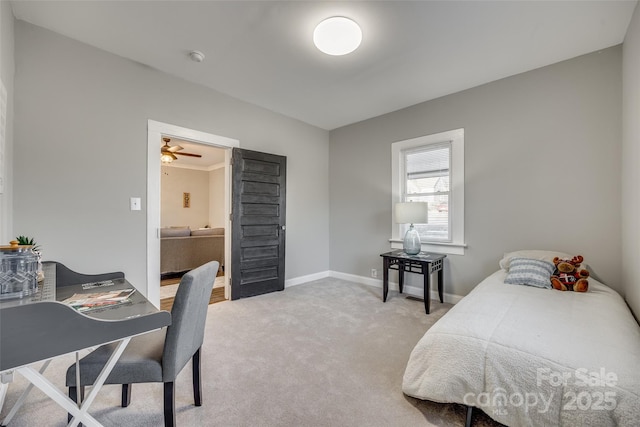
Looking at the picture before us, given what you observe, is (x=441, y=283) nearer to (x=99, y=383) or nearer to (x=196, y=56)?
(x=99, y=383)

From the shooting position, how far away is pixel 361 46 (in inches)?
94.5

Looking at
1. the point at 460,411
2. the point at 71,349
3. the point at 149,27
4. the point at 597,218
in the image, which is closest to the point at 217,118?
the point at 149,27

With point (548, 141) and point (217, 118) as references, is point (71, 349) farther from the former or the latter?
point (548, 141)

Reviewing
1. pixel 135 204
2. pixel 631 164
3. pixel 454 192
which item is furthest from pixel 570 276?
pixel 135 204

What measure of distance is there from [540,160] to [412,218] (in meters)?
1.40

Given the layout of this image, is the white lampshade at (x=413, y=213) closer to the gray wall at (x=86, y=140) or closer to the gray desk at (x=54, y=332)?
the gray wall at (x=86, y=140)

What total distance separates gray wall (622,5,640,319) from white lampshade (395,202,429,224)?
1622 millimetres

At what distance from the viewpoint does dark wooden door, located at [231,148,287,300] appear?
136 inches

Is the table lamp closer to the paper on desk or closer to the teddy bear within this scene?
the teddy bear

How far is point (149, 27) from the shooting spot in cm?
220

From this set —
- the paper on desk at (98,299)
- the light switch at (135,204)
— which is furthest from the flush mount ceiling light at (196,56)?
the paper on desk at (98,299)

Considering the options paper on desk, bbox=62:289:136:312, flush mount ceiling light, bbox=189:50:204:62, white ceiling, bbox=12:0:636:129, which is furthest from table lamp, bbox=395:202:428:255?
paper on desk, bbox=62:289:136:312

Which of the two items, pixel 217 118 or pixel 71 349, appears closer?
pixel 71 349

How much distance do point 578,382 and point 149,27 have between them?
3.52m
